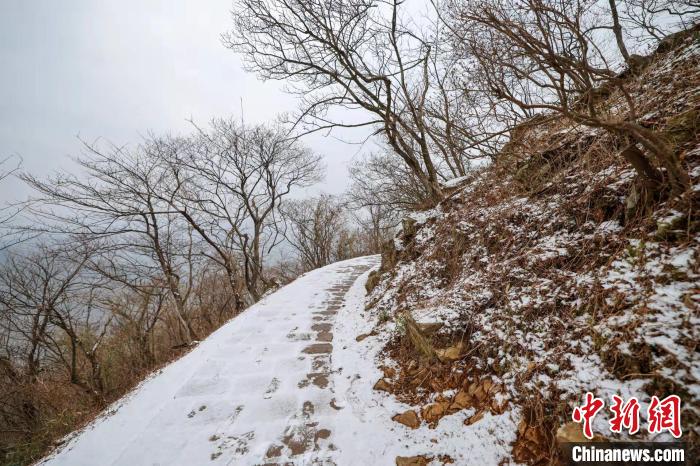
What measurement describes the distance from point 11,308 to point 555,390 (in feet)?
39.8

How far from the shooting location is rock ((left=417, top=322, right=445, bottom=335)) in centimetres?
274

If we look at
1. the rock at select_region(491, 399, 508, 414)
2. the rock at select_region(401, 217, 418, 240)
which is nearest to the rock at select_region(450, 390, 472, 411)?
the rock at select_region(491, 399, 508, 414)

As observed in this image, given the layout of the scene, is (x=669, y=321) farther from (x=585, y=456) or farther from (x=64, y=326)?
(x=64, y=326)

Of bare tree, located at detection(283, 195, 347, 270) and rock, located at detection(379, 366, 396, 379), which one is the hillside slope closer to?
rock, located at detection(379, 366, 396, 379)

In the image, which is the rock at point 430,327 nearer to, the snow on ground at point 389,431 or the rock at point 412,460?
the snow on ground at point 389,431

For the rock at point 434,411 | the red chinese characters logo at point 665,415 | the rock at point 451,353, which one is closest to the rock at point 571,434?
the red chinese characters logo at point 665,415

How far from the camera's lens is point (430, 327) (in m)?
2.78

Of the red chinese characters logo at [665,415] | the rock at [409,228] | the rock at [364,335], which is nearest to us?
the red chinese characters logo at [665,415]

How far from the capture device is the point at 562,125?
3.64m

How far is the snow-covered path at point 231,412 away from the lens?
2.18 metres

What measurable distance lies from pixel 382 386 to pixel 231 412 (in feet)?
5.16

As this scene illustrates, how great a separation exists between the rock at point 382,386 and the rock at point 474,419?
2.88 feet

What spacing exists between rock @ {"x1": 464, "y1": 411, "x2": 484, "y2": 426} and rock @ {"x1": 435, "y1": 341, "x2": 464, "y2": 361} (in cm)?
54

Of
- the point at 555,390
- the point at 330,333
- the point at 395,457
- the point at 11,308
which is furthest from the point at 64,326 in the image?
the point at 555,390
